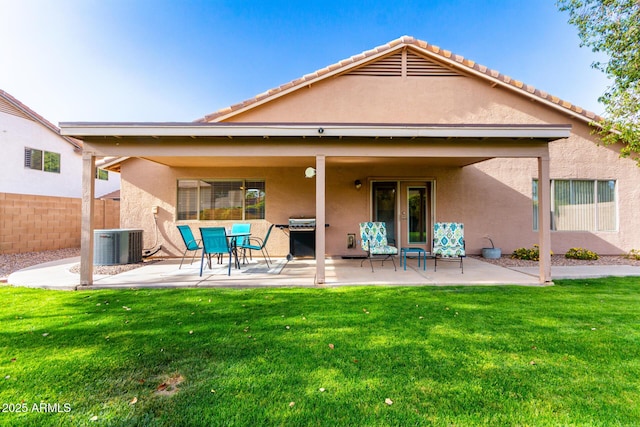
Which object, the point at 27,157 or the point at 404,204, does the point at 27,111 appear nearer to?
the point at 27,157

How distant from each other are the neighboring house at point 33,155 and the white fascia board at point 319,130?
12.6 metres

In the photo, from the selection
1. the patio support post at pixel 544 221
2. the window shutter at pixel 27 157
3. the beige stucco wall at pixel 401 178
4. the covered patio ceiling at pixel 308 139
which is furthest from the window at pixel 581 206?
the window shutter at pixel 27 157

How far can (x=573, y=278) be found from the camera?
6008 mm

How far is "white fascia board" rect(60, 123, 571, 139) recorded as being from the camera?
5.12 metres

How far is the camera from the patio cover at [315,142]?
16.9 ft

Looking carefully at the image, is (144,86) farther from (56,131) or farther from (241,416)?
(241,416)

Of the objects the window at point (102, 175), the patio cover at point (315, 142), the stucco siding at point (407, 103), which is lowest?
the patio cover at point (315, 142)

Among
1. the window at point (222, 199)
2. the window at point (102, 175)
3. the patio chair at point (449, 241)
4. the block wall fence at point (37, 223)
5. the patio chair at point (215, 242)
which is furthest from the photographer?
the window at point (102, 175)

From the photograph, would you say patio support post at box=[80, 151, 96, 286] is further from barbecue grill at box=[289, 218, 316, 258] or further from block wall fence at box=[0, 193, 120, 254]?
block wall fence at box=[0, 193, 120, 254]

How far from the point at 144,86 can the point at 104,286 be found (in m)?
10.9

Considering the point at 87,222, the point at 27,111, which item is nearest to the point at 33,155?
the point at 27,111

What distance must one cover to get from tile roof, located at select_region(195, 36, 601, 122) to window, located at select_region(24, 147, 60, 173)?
12.4 metres

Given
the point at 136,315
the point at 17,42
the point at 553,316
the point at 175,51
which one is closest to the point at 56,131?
the point at 17,42

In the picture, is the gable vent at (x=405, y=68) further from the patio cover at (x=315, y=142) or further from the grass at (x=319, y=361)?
the grass at (x=319, y=361)
